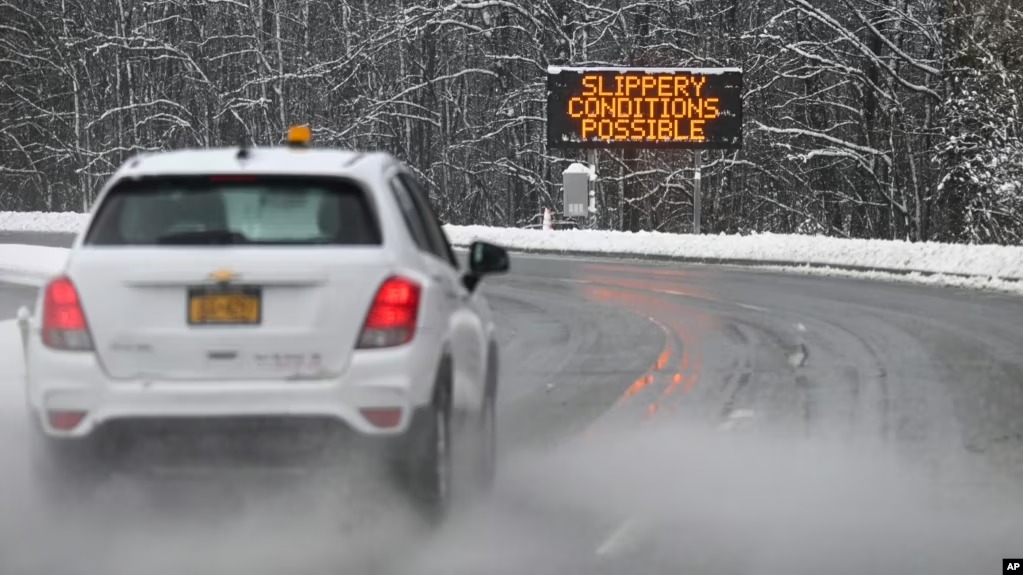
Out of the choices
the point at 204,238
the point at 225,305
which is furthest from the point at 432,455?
the point at 204,238

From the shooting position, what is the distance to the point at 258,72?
59.6 metres

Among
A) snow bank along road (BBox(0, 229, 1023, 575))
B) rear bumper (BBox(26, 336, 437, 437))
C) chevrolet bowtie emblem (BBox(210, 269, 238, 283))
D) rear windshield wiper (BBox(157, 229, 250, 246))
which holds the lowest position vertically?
snow bank along road (BBox(0, 229, 1023, 575))

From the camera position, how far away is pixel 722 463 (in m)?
9.25

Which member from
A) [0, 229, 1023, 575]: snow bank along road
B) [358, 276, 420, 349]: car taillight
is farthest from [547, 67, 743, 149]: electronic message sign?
[358, 276, 420, 349]: car taillight

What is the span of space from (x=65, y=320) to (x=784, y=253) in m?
28.0

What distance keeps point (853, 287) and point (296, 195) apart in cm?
1994

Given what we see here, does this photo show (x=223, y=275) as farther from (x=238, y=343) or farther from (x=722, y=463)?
(x=722, y=463)

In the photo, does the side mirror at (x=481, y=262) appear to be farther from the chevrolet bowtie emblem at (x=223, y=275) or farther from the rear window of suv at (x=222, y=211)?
the chevrolet bowtie emblem at (x=223, y=275)

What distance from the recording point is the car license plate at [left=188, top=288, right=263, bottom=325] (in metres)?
6.21

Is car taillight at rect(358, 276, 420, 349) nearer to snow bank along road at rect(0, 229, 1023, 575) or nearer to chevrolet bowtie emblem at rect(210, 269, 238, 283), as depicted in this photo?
chevrolet bowtie emblem at rect(210, 269, 238, 283)

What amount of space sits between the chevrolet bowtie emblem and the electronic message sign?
32715 millimetres

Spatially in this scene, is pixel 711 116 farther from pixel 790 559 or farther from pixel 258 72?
pixel 790 559

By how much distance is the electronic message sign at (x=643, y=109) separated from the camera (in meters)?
38.7

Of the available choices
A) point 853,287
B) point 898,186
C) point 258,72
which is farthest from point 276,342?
point 258,72
